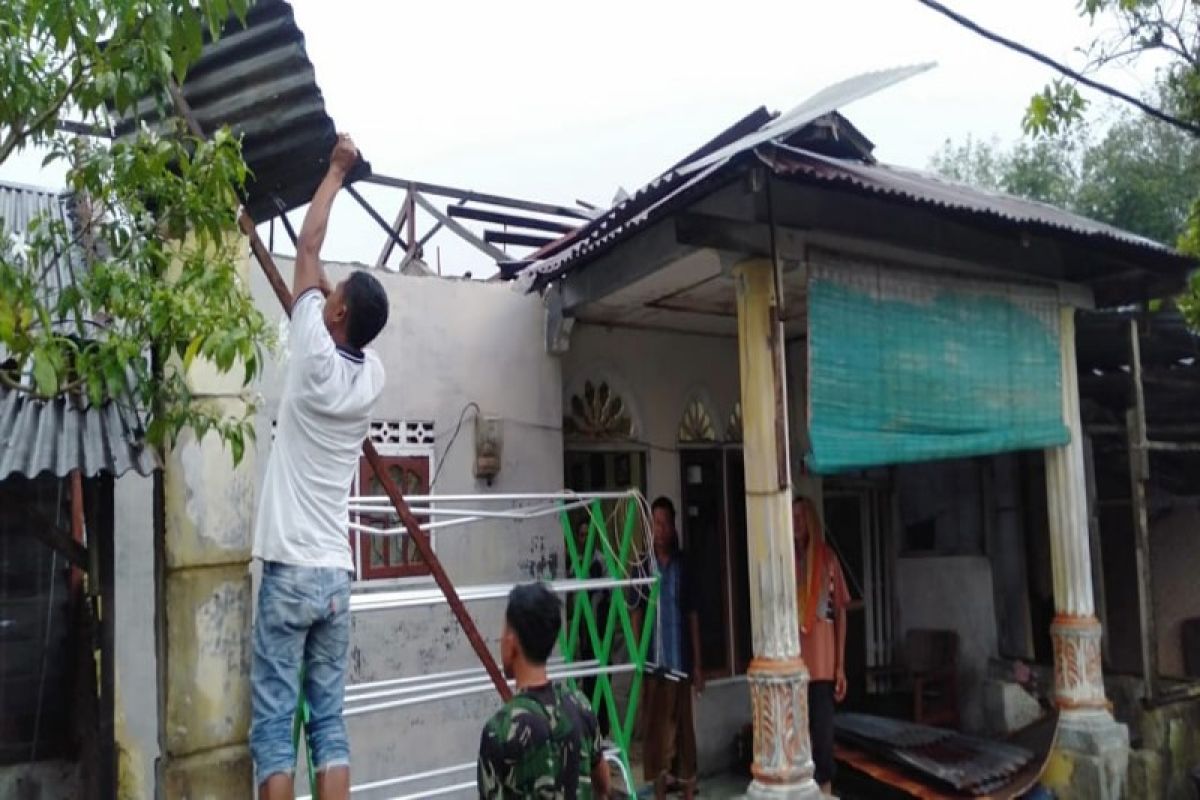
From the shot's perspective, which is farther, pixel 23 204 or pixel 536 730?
pixel 23 204

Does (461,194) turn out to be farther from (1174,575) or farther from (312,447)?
(1174,575)

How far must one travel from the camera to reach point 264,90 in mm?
3529

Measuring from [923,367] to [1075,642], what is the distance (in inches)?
105

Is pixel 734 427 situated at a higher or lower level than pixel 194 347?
higher

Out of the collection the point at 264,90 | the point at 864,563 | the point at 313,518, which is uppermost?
the point at 264,90

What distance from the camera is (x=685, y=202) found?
17.9ft

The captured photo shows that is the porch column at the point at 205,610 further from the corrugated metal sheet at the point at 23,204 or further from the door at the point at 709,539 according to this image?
the door at the point at 709,539

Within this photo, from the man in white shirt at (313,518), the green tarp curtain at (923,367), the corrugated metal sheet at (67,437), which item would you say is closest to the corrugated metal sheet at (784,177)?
the green tarp curtain at (923,367)

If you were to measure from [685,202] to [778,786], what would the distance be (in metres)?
3.28

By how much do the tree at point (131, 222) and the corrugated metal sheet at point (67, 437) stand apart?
8.4 inches

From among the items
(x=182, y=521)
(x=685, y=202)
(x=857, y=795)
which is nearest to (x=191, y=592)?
(x=182, y=521)

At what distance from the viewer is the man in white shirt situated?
300cm

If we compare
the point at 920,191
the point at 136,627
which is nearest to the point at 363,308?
the point at 136,627

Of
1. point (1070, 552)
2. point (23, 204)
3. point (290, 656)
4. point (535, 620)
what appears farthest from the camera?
point (1070, 552)
